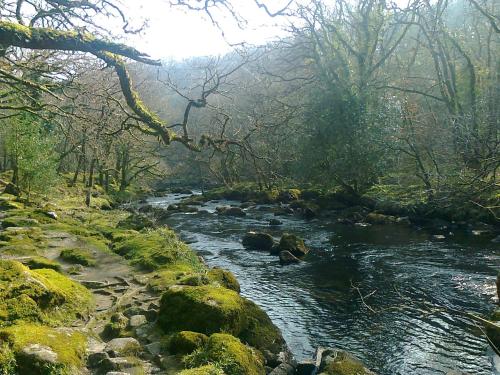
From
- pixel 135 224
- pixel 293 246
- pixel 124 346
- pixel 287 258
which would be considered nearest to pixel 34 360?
pixel 124 346

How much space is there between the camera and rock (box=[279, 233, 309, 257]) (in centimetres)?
1869

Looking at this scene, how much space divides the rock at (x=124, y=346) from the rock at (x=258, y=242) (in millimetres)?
12939

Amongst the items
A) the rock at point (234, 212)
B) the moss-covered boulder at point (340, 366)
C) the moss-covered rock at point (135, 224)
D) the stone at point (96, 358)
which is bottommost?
the rock at point (234, 212)

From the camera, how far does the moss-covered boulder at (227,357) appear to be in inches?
263

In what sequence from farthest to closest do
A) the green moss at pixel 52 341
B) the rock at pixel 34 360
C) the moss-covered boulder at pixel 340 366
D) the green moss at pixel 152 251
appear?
the green moss at pixel 152 251 → the moss-covered boulder at pixel 340 366 → the green moss at pixel 52 341 → the rock at pixel 34 360

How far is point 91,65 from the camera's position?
48.4 ft

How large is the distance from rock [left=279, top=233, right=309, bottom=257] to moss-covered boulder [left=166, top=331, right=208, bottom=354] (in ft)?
37.2

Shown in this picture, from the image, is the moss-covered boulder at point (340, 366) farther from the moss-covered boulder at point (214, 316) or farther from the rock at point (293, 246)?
the rock at point (293, 246)

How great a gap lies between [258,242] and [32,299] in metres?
13.6

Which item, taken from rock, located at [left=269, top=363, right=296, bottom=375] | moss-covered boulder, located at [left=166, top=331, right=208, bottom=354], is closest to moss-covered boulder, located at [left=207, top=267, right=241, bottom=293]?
rock, located at [left=269, top=363, right=296, bottom=375]

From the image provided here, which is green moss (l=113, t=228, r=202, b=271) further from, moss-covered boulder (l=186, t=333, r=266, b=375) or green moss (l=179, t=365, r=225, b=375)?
green moss (l=179, t=365, r=225, b=375)

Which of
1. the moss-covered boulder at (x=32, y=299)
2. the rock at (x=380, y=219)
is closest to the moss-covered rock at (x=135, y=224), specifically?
the moss-covered boulder at (x=32, y=299)

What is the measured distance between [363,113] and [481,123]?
1255cm

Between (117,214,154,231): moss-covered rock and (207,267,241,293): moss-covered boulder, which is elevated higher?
(207,267,241,293): moss-covered boulder
